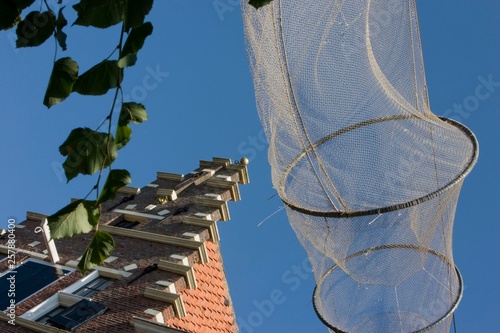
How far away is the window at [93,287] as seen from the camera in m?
16.3

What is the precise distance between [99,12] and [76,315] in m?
11.7

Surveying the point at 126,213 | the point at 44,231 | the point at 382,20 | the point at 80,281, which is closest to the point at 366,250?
the point at 382,20

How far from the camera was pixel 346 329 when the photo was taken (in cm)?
1104

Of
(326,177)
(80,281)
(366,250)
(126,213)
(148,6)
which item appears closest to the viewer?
(148,6)

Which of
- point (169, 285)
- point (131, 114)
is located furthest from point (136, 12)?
point (169, 285)

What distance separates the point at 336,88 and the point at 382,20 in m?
1.11

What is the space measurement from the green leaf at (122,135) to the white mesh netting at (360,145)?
4.28 m

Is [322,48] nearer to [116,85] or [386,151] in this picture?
[386,151]

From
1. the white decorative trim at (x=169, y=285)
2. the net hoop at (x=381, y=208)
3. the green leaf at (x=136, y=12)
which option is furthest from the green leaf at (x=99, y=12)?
the white decorative trim at (x=169, y=285)

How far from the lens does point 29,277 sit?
1739cm

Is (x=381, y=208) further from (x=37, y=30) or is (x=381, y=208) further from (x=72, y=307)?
(x=72, y=307)

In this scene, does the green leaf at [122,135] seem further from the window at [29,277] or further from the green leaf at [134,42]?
the window at [29,277]

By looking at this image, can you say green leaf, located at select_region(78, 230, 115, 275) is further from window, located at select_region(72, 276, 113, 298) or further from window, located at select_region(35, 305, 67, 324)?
window, located at select_region(72, 276, 113, 298)

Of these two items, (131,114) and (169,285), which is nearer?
(131,114)
